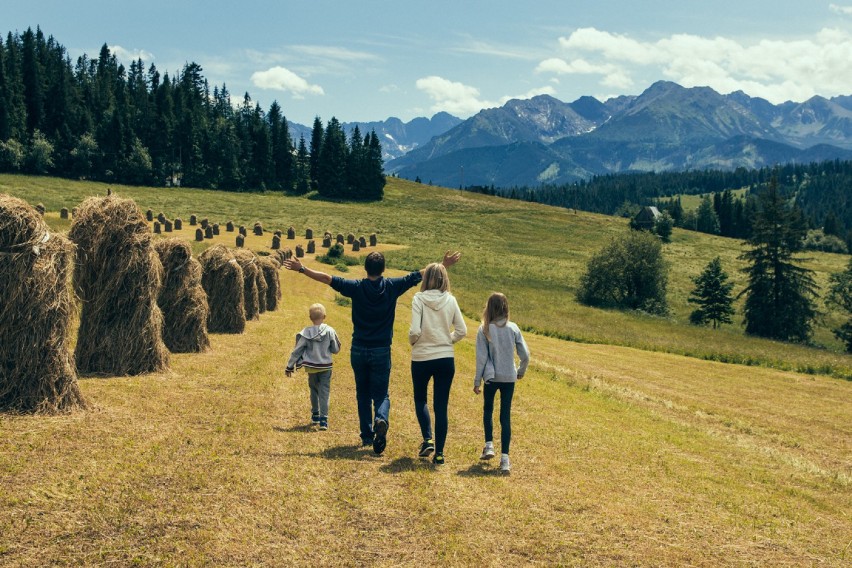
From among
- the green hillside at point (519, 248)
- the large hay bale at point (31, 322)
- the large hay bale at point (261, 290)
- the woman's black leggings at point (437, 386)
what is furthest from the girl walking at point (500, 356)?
the green hillside at point (519, 248)

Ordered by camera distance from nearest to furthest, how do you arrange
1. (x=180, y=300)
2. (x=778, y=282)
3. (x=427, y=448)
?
1. (x=427, y=448)
2. (x=180, y=300)
3. (x=778, y=282)

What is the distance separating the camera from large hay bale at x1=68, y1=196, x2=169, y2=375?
1445 cm

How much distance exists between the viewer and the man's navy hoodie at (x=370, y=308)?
1000 centimetres

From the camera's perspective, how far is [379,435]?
10.1 meters

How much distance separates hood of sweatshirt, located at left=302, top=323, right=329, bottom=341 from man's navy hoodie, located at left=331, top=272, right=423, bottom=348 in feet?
6.56

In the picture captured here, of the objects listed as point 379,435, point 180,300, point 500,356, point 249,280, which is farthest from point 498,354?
point 249,280

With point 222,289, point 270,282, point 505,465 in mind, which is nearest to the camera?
point 505,465

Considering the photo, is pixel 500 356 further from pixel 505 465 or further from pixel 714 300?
pixel 714 300

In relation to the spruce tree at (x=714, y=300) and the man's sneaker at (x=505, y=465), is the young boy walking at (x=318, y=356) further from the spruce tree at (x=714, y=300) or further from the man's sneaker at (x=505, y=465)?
the spruce tree at (x=714, y=300)

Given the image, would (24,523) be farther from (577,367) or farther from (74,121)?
(74,121)

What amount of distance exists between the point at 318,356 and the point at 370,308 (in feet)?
8.08

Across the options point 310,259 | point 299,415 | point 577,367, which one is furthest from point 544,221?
point 299,415

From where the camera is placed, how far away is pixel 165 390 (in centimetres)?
1369

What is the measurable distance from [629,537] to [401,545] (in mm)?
3043
